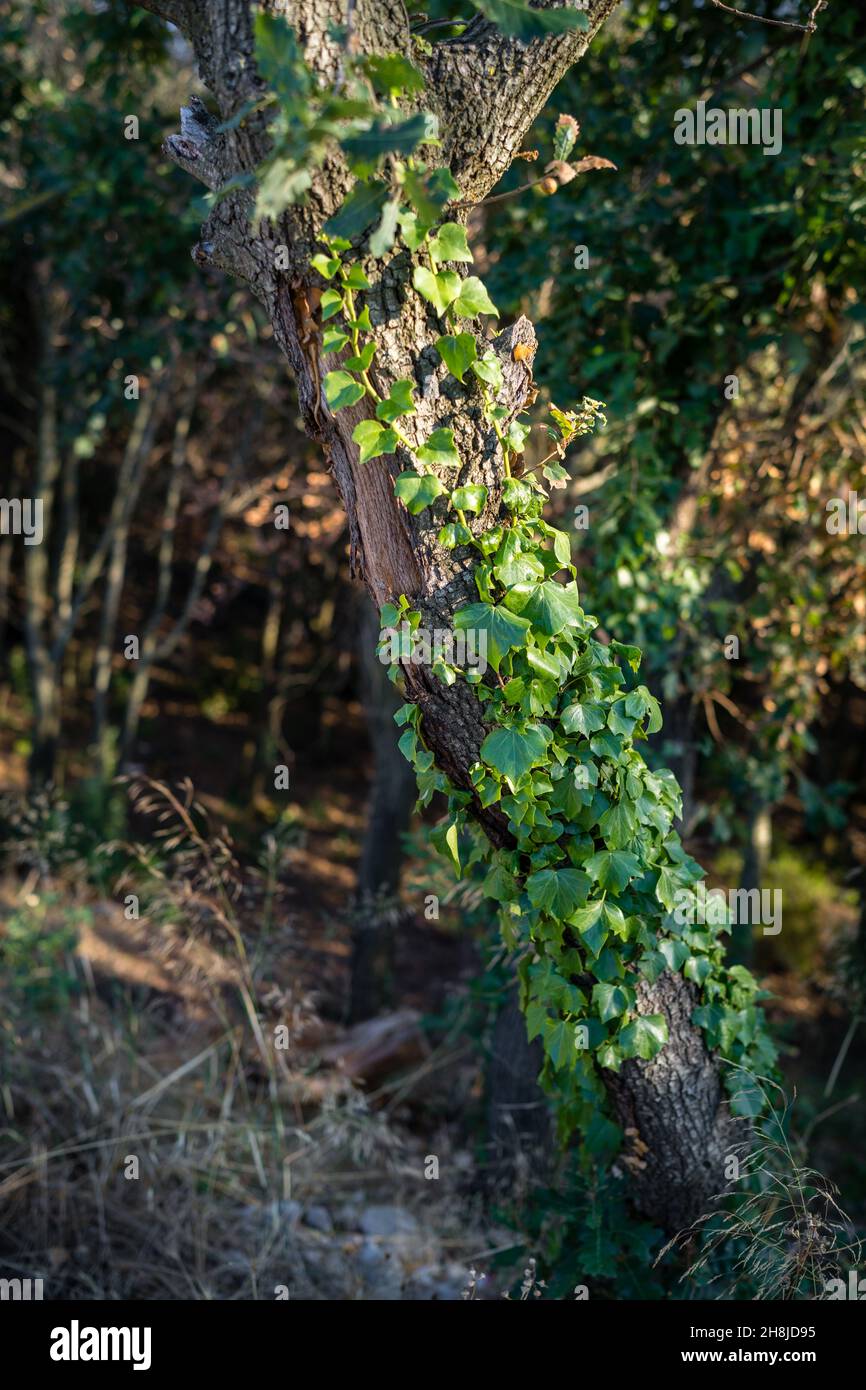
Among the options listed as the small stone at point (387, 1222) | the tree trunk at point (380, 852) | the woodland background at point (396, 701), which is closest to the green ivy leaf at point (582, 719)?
the woodland background at point (396, 701)

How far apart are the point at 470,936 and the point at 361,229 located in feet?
11.6

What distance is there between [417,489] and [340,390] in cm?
22

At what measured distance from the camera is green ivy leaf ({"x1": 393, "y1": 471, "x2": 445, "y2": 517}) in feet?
6.18

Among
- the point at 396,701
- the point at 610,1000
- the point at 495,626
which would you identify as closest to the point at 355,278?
the point at 495,626

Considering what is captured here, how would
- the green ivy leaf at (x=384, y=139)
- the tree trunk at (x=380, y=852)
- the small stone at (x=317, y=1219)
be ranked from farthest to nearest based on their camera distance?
the tree trunk at (x=380, y=852)
the small stone at (x=317, y=1219)
the green ivy leaf at (x=384, y=139)

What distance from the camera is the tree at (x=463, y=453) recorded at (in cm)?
168

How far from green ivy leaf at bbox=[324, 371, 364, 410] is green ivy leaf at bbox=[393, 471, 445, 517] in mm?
172

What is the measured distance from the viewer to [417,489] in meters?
1.89

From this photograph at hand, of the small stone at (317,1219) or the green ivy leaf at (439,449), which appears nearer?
the green ivy leaf at (439,449)

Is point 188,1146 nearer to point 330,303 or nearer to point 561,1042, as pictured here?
point 561,1042

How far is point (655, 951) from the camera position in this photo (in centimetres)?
228

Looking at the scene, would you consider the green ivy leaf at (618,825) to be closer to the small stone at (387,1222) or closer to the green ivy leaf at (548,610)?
the green ivy leaf at (548,610)

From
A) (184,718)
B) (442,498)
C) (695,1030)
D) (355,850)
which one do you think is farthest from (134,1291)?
(184,718)

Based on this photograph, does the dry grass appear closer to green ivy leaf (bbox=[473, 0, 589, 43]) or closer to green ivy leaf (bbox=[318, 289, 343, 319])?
green ivy leaf (bbox=[318, 289, 343, 319])
